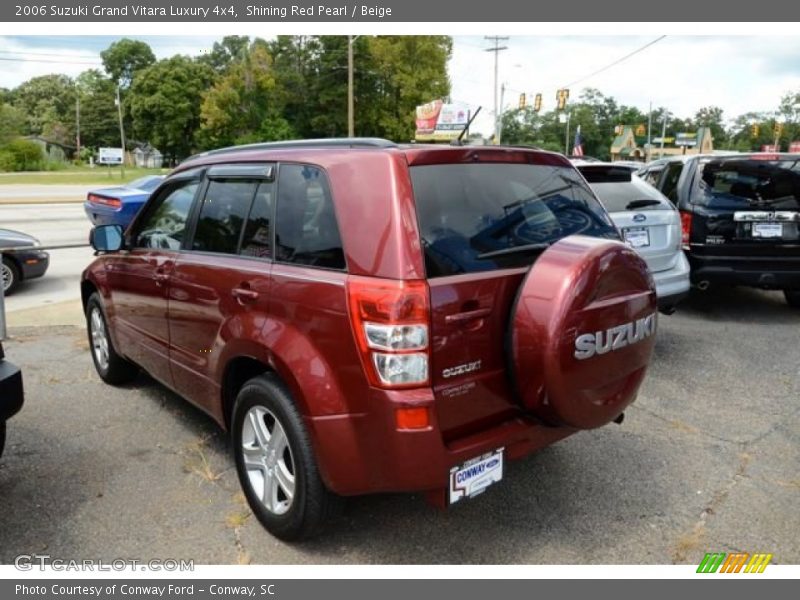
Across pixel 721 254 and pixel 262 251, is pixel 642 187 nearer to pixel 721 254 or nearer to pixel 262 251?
pixel 721 254

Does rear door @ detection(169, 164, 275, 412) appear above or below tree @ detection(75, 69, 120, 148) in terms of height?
below

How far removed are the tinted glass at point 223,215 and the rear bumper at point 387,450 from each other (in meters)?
A: 1.16

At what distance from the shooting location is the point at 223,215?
10.8 ft

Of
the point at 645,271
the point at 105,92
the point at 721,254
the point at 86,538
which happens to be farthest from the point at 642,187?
the point at 105,92

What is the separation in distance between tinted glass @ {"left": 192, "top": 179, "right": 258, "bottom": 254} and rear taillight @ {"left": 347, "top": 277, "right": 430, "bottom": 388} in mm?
1089

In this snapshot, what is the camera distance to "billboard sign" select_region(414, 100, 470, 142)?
162 feet

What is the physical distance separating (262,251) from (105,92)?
96101 mm

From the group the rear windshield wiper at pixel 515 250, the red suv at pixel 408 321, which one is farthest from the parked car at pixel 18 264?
the rear windshield wiper at pixel 515 250

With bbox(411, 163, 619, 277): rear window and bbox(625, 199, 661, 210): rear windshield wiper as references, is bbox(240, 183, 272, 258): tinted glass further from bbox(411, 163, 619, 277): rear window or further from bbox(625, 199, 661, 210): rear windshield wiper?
bbox(625, 199, 661, 210): rear windshield wiper

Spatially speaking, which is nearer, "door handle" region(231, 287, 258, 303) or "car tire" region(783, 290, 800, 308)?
"door handle" region(231, 287, 258, 303)

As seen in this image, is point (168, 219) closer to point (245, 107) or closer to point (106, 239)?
point (106, 239)

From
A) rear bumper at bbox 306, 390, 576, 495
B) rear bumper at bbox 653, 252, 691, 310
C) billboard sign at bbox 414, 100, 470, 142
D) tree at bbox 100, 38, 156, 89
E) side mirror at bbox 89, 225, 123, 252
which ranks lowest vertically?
rear bumper at bbox 306, 390, 576, 495

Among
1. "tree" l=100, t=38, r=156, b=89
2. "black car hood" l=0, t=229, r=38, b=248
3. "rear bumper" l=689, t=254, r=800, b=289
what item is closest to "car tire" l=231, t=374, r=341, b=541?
"rear bumper" l=689, t=254, r=800, b=289

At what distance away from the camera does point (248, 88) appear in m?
50.6
